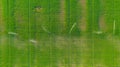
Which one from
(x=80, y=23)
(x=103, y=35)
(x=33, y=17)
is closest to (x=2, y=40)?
(x=33, y=17)

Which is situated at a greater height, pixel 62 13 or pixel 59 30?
pixel 62 13

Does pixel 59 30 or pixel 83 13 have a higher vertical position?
pixel 83 13

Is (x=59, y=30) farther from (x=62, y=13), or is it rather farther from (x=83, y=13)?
(x=83, y=13)

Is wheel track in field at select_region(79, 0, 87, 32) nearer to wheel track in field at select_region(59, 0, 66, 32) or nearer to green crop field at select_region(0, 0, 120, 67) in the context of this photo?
green crop field at select_region(0, 0, 120, 67)

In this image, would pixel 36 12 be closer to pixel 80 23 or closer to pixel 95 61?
pixel 80 23

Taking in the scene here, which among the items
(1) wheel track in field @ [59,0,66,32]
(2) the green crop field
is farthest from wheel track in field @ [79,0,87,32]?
(1) wheel track in field @ [59,0,66,32]

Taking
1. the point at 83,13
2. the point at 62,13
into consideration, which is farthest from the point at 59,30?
the point at 83,13

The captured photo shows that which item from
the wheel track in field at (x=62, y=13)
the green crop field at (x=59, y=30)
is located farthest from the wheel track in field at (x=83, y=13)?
the wheel track in field at (x=62, y=13)

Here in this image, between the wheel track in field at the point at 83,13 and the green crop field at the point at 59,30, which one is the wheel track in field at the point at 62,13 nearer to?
the green crop field at the point at 59,30
